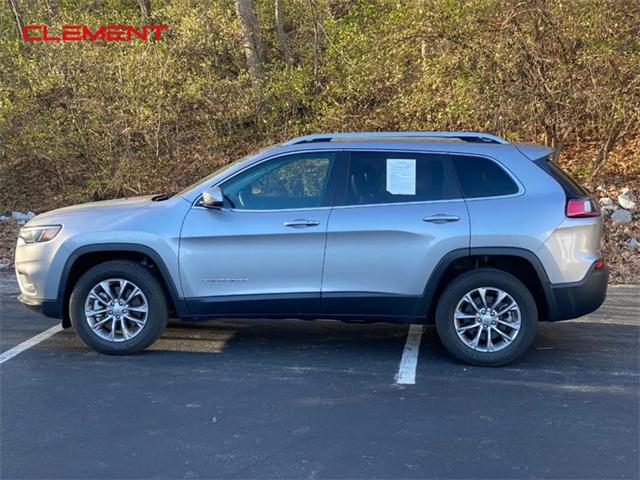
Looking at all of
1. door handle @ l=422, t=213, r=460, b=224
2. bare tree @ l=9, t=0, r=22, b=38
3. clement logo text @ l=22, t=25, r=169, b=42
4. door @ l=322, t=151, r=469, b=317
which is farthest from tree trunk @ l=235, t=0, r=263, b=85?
door handle @ l=422, t=213, r=460, b=224

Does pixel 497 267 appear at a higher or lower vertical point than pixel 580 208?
lower

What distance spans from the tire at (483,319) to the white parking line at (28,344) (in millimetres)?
3376

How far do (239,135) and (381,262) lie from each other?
7.38 m

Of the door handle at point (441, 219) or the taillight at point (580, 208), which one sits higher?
the taillight at point (580, 208)

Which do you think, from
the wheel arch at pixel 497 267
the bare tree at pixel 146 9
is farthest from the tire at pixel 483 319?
the bare tree at pixel 146 9

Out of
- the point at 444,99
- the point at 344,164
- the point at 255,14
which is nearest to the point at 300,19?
the point at 255,14

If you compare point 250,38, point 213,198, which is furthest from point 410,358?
point 250,38

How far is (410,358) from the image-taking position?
19.3ft

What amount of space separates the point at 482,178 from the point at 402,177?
608 mm

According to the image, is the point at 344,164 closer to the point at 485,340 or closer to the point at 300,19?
the point at 485,340

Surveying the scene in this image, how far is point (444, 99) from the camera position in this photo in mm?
10938

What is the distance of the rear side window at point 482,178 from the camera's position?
5.71m

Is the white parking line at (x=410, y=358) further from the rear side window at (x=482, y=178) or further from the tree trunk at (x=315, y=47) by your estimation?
the tree trunk at (x=315, y=47)

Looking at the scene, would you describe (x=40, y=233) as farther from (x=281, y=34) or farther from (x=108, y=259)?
(x=281, y=34)
